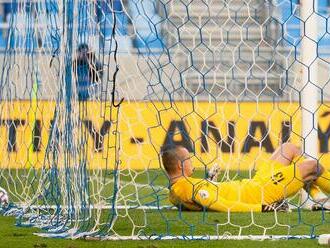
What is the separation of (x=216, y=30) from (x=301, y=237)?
447 centimetres

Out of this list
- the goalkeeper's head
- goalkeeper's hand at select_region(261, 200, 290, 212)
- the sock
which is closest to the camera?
the goalkeeper's head

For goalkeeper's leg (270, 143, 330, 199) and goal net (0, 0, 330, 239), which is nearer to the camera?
goal net (0, 0, 330, 239)

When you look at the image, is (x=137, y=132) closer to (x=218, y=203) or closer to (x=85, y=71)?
(x=218, y=203)

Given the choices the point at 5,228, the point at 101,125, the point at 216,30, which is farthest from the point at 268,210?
the point at 216,30

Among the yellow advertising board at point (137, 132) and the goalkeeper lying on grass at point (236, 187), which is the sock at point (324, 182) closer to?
the goalkeeper lying on grass at point (236, 187)

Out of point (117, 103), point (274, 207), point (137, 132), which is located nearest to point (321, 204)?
point (274, 207)

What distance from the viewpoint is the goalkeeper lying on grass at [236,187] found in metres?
6.66

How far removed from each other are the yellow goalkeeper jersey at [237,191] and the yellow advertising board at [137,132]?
22cm

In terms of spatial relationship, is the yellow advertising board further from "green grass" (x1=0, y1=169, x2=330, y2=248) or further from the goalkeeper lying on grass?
"green grass" (x1=0, y1=169, x2=330, y2=248)

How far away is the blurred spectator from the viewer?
598 centimetres

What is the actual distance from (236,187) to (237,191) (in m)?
0.03

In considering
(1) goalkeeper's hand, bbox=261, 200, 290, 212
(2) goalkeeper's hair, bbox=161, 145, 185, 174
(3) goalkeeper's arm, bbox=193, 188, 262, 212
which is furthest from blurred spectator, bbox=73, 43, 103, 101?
(1) goalkeeper's hand, bbox=261, 200, 290, 212

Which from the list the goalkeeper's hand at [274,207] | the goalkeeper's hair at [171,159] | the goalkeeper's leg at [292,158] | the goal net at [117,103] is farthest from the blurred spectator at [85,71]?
the goalkeeper's leg at [292,158]

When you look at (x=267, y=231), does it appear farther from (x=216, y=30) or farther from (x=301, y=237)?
(x=216, y=30)
